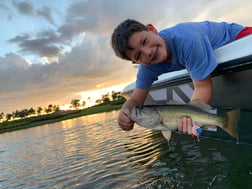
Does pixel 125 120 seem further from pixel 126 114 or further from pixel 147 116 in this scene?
pixel 147 116

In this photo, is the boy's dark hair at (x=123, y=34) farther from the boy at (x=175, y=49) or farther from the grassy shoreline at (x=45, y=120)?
the grassy shoreline at (x=45, y=120)

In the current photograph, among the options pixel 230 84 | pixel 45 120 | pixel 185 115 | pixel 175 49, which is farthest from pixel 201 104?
pixel 45 120

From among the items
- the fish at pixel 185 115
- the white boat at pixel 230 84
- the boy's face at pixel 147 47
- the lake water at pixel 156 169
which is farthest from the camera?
the lake water at pixel 156 169

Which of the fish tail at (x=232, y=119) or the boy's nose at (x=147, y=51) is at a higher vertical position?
the boy's nose at (x=147, y=51)

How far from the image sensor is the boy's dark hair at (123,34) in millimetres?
2711

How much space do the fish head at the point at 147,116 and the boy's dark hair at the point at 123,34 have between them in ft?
2.16

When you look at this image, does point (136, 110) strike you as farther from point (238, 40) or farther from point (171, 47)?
point (238, 40)

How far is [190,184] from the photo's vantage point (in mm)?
3564

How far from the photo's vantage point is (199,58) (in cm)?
273

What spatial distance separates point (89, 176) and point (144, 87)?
2502 millimetres

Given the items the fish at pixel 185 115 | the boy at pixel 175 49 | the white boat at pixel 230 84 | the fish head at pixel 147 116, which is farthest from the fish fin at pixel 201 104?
the white boat at pixel 230 84

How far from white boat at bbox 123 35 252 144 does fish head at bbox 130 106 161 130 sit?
4.65 feet

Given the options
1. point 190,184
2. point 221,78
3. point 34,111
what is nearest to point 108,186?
point 190,184

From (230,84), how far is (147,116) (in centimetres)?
182
